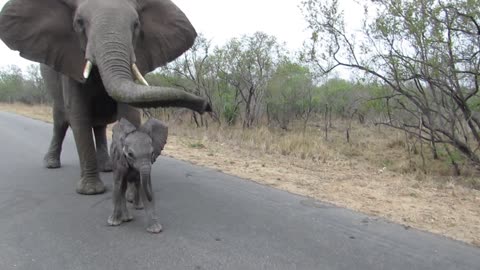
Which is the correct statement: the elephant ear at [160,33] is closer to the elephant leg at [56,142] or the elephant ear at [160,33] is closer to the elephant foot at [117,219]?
the elephant foot at [117,219]

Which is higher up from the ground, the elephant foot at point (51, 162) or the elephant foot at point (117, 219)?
the elephant foot at point (51, 162)

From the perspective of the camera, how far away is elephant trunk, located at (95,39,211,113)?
3.54 m

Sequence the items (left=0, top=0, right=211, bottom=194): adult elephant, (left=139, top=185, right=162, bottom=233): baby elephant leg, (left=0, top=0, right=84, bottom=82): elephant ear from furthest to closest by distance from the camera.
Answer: (left=0, top=0, right=84, bottom=82): elephant ear
(left=0, top=0, right=211, bottom=194): adult elephant
(left=139, top=185, right=162, bottom=233): baby elephant leg

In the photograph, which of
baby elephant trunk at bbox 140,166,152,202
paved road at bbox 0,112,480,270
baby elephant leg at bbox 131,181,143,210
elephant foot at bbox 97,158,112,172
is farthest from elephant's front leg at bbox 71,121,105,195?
baby elephant trunk at bbox 140,166,152,202

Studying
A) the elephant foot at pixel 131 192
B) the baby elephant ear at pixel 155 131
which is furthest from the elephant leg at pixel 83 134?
the baby elephant ear at pixel 155 131

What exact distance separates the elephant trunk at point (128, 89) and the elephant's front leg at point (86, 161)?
145 centimetres

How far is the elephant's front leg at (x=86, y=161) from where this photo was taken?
527 cm

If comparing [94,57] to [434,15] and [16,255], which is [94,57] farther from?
[434,15]

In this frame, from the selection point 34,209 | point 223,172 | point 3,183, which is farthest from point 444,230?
point 3,183

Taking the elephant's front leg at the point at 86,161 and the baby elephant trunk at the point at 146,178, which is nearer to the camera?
the baby elephant trunk at the point at 146,178

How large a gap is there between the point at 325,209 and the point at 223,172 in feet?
8.24

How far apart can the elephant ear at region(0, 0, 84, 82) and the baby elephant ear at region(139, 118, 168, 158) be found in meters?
1.66

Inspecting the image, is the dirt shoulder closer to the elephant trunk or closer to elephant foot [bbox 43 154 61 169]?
elephant foot [bbox 43 154 61 169]

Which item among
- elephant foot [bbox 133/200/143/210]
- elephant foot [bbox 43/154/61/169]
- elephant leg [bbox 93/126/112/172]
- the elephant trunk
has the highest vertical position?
the elephant trunk
